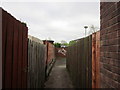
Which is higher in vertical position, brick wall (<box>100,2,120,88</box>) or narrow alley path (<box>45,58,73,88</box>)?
brick wall (<box>100,2,120,88</box>)

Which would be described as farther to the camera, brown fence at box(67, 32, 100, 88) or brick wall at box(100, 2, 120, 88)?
brown fence at box(67, 32, 100, 88)

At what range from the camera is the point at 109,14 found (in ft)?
6.96

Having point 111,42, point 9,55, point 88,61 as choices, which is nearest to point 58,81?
point 88,61

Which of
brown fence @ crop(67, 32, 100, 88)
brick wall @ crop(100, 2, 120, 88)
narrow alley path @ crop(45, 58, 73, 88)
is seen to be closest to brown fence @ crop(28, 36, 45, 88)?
brown fence @ crop(67, 32, 100, 88)

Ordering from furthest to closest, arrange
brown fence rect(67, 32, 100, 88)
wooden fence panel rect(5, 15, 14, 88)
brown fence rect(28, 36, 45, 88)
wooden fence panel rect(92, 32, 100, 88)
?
1. brown fence rect(28, 36, 45, 88)
2. brown fence rect(67, 32, 100, 88)
3. wooden fence panel rect(92, 32, 100, 88)
4. wooden fence panel rect(5, 15, 14, 88)

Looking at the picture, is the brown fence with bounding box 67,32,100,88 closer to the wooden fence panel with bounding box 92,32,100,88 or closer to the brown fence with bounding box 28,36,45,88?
the wooden fence panel with bounding box 92,32,100,88

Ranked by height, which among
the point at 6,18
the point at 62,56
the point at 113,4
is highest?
the point at 113,4

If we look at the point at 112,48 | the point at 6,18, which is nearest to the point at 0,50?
the point at 6,18

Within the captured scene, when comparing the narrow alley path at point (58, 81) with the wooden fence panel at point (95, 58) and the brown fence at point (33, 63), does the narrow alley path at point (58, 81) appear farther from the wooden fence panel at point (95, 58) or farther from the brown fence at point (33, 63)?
the wooden fence panel at point (95, 58)

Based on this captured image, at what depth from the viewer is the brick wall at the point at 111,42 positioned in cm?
184

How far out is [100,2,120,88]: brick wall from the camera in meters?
1.84

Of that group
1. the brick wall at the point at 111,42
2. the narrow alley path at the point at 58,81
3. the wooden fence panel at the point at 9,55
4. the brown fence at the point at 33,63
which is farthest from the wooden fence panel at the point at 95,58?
the narrow alley path at the point at 58,81

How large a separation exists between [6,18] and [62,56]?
27.3m

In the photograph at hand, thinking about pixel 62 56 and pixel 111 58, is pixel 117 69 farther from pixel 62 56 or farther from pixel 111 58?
pixel 62 56
